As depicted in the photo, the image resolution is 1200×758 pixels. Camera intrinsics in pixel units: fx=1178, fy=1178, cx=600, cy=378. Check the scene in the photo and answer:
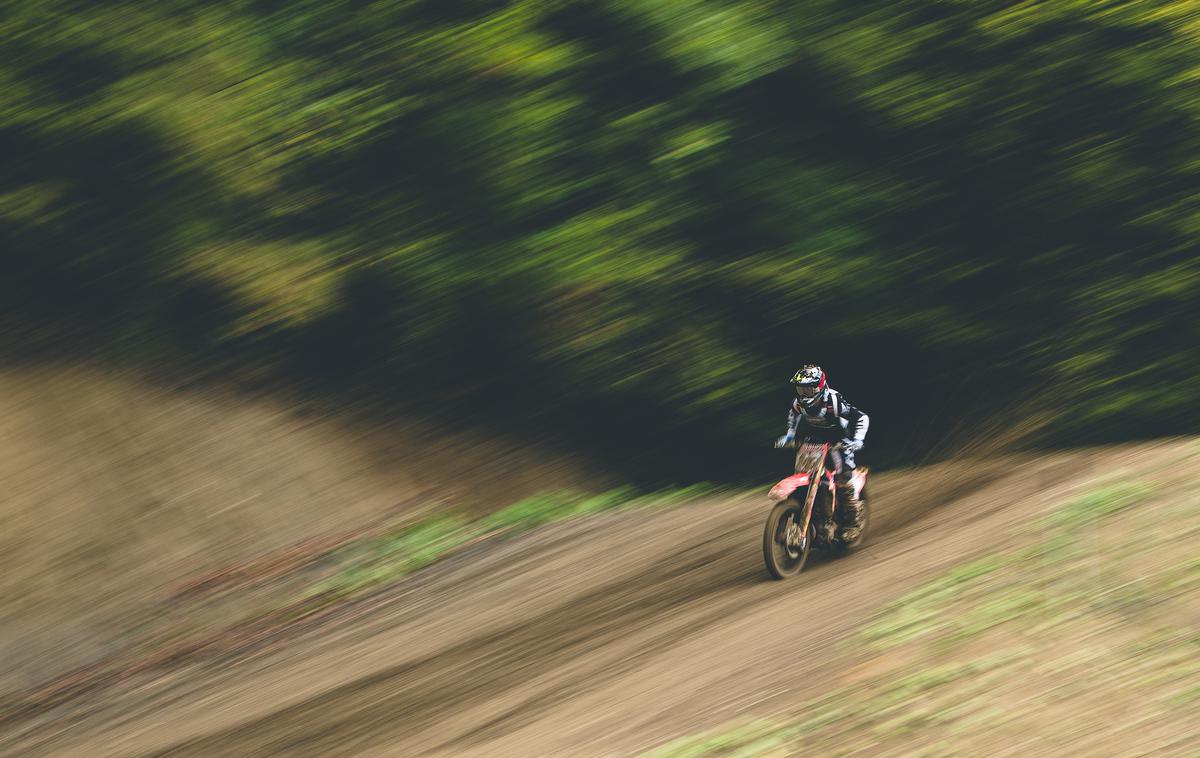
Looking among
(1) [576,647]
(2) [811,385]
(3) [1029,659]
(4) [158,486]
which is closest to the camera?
(3) [1029,659]

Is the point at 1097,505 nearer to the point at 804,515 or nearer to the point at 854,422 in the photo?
the point at 854,422

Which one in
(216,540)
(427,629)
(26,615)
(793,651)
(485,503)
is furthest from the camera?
(485,503)

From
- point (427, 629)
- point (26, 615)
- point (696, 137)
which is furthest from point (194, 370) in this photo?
point (696, 137)

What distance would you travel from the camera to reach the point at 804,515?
9617mm

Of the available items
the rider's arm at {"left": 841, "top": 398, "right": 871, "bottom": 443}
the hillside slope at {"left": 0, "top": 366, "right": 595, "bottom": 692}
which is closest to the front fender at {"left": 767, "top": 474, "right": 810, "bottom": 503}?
the rider's arm at {"left": 841, "top": 398, "right": 871, "bottom": 443}

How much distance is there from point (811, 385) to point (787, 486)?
0.82 metres

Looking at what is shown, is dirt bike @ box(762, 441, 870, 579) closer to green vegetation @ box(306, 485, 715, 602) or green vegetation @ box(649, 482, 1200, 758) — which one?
green vegetation @ box(649, 482, 1200, 758)

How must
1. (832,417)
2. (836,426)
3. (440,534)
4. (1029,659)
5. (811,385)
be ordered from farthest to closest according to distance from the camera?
1. (440,534)
2. (836,426)
3. (832,417)
4. (811,385)
5. (1029,659)

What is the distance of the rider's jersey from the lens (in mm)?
9438

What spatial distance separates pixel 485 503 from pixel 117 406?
3912 millimetres

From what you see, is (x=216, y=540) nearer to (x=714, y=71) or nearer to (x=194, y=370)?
(x=194, y=370)

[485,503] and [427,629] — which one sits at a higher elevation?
[485,503]

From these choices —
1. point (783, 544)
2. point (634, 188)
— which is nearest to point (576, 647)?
point (783, 544)

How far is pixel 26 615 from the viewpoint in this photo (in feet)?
35.8
